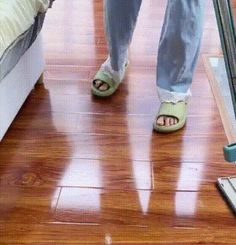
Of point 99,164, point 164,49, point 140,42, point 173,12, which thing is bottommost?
point 140,42

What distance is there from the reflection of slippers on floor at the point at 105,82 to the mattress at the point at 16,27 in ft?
1.03

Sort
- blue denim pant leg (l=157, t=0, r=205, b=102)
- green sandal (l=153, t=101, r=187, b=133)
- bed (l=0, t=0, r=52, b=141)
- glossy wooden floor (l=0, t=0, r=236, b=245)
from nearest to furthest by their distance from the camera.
→ 1. glossy wooden floor (l=0, t=0, r=236, b=245)
2. bed (l=0, t=0, r=52, b=141)
3. blue denim pant leg (l=157, t=0, r=205, b=102)
4. green sandal (l=153, t=101, r=187, b=133)

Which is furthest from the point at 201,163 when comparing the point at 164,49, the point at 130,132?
the point at 164,49

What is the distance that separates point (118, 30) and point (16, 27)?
17.5 inches

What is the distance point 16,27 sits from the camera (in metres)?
1.28

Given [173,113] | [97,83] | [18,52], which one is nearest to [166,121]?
[173,113]

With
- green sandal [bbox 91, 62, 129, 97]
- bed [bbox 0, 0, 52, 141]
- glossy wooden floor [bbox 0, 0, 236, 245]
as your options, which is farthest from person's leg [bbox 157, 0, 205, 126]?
bed [bbox 0, 0, 52, 141]

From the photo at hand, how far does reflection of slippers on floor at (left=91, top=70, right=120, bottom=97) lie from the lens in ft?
5.64

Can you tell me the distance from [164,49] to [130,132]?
0.93ft

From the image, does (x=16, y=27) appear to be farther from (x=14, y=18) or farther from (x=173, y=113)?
(x=173, y=113)

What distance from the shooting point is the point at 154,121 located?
5.11 feet

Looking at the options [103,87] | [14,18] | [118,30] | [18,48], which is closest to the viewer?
[14,18]

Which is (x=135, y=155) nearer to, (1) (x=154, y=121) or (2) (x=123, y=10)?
(1) (x=154, y=121)

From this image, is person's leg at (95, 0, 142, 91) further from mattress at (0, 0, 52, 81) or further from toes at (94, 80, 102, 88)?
mattress at (0, 0, 52, 81)
